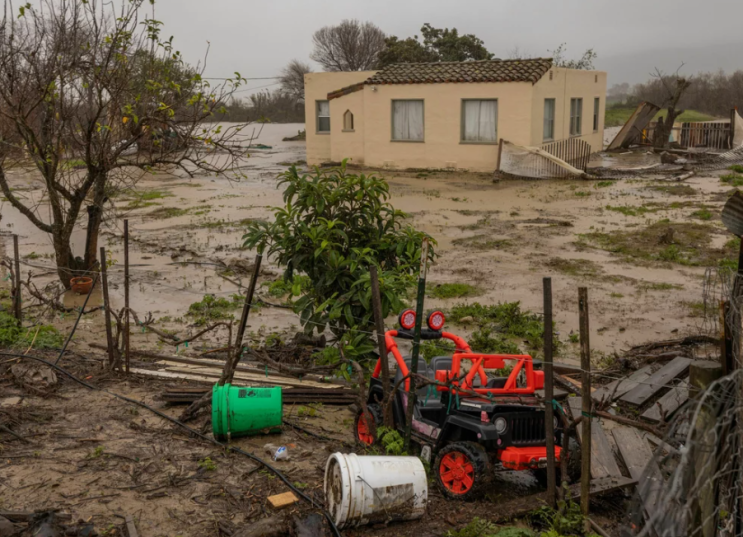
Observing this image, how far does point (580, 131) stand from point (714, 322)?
23322 mm

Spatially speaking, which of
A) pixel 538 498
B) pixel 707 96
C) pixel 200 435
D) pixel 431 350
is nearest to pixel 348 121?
pixel 431 350

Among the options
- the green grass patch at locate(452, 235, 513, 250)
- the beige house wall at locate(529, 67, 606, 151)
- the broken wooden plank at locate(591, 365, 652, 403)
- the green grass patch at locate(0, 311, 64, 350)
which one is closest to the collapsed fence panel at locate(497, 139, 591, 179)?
the beige house wall at locate(529, 67, 606, 151)

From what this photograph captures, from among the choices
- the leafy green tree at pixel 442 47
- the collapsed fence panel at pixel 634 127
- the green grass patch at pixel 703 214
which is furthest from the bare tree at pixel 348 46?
the green grass patch at pixel 703 214

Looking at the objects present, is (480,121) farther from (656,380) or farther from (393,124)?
(656,380)

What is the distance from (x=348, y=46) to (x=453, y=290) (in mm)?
57354

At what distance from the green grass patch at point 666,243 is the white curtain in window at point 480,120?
10352 millimetres

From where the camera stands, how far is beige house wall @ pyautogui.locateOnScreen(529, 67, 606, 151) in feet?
84.5

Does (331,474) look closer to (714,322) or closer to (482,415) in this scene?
(482,415)

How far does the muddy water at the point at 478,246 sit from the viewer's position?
10922 mm

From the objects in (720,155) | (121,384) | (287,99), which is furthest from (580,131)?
(287,99)

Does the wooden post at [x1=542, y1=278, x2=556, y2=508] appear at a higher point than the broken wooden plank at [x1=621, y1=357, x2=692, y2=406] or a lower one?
higher

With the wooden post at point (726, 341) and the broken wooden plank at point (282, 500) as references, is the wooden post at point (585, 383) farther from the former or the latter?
the broken wooden plank at point (282, 500)

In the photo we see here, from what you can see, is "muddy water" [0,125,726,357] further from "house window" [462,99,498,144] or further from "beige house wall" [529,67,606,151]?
"beige house wall" [529,67,606,151]

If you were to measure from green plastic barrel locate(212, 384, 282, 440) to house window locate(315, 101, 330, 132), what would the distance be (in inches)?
1000
